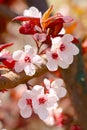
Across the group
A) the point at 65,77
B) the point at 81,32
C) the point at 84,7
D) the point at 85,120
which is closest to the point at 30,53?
the point at 65,77

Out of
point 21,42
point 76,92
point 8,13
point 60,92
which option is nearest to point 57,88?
point 60,92

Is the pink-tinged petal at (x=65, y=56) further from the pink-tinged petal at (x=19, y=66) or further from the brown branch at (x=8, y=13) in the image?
the brown branch at (x=8, y=13)

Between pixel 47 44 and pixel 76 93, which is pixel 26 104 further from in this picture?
pixel 76 93

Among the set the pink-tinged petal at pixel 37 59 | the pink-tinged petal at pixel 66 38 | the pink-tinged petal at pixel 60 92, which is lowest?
the pink-tinged petal at pixel 60 92

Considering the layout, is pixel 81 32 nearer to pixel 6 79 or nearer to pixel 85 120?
pixel 85 120

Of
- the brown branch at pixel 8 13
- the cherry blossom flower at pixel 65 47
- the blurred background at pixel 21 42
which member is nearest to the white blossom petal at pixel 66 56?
the cherry blossom flower at pixel 65 47
